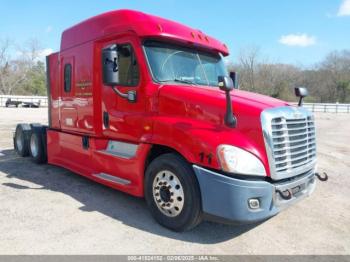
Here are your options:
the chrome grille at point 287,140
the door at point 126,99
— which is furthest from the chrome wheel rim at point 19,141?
the chrome grille at point 287,140

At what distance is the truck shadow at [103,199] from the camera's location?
434cm

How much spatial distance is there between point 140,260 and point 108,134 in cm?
252

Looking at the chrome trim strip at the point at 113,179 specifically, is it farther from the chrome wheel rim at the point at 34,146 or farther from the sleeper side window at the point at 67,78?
the chrome wheel rim at the point at 34,146

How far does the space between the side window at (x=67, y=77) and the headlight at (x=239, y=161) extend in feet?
13.7

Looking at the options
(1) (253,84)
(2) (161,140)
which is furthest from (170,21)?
(1) (253,84)

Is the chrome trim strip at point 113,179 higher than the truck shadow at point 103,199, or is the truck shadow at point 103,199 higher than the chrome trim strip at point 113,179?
the chrome trim strip at point 113,179

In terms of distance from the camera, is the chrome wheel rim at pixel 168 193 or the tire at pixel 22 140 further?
the tire at pixel 22 140

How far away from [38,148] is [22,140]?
111 cm

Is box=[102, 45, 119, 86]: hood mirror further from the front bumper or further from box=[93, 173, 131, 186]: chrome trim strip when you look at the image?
the front bumper

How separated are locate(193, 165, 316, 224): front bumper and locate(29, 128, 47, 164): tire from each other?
5.42m

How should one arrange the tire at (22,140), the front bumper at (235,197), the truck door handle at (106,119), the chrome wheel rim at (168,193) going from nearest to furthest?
the front bumper at (235,197) < the chrome wheel rim at (168,193) < the truck door handle at (106,119) < the tire at (22,140)

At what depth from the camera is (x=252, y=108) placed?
4027 mm

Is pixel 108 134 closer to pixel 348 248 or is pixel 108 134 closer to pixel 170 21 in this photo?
pixel 170 21

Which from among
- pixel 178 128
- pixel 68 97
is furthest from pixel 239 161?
pixel 68 97
